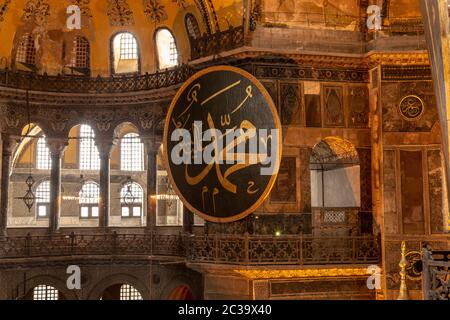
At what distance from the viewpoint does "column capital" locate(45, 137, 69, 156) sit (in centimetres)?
1823

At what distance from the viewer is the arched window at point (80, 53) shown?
1841 cm

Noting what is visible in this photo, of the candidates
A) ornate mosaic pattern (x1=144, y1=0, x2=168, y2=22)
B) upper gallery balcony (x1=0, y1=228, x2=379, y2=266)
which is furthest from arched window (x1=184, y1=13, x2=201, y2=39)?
upper gallery balcony (x1=0, y1=228, x2=379, y2=266)

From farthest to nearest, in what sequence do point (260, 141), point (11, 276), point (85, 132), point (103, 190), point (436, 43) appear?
point (85, 132)
point (103, 190)
point (11, 276)
point (260, 141)
point (436, 43)

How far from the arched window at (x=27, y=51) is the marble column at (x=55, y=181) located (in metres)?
2.15

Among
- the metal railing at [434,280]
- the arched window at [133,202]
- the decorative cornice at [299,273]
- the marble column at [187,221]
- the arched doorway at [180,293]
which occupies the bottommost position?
the arched doorway at [180,293]

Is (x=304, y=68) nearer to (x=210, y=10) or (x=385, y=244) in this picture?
(x=210, y=10)

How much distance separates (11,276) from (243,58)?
844 cm

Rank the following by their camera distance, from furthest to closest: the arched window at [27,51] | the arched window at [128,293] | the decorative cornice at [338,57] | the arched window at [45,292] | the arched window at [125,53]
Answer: the arched window at [128,293], the arched window at [45,292], the arched window at [125,53], the arched window at [27,51], the decorative cornice at [338,57]

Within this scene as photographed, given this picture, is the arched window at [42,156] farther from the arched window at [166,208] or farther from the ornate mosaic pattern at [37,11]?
the ornate mosaic pattern at [37,11]

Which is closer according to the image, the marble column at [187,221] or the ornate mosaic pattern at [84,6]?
the marble column at [187,221]

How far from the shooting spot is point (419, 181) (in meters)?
13.9

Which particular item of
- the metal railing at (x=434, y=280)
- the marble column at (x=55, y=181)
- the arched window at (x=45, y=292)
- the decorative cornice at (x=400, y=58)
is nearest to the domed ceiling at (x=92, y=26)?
the marble column at (x=55, y=181)

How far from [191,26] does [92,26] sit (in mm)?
3406

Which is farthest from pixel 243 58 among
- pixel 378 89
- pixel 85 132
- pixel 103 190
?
pixel 85 132
